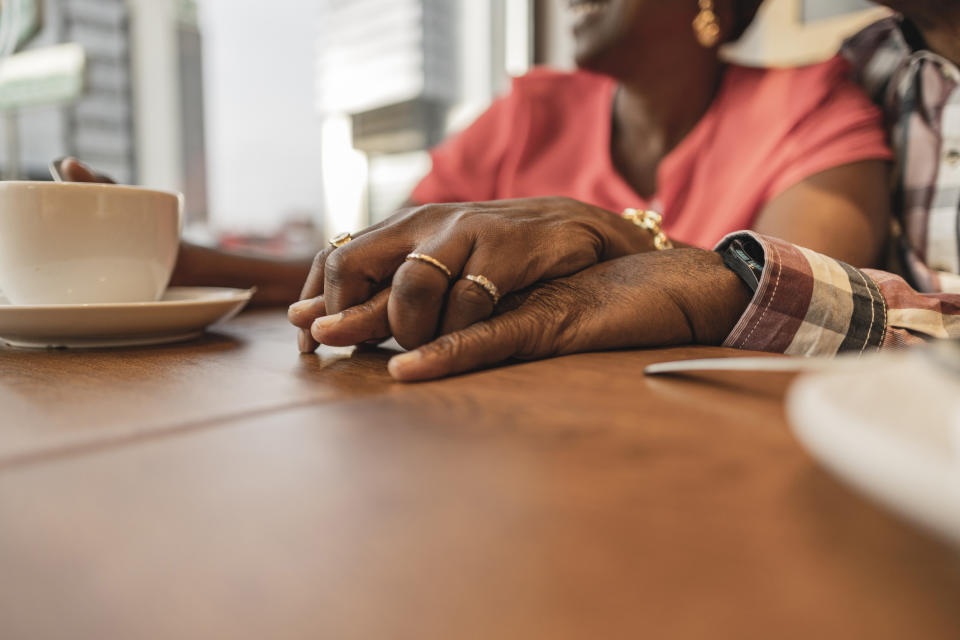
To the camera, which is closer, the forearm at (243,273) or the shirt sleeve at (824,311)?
the shirt sleeve at (824,311)

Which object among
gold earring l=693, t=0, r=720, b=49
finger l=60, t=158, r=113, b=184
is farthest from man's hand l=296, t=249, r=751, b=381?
gold earring l=693, t=0, r=720, b=49

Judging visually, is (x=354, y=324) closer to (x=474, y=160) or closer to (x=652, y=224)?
(x=652, y=224)

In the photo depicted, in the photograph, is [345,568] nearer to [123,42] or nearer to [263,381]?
[263,381]

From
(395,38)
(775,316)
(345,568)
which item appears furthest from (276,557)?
(395,38)

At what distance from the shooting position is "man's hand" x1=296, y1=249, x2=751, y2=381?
379mm

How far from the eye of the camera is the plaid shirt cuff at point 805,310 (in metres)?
0.44

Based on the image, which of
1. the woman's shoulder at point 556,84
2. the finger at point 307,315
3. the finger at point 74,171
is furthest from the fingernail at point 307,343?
the woman's shoulder at point 556,84

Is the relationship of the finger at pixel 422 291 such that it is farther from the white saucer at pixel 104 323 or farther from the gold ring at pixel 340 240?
the white saucer at pixel 104 323

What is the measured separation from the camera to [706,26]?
3.62 ft

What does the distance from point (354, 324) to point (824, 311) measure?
350 mm

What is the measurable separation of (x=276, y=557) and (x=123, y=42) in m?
2.69

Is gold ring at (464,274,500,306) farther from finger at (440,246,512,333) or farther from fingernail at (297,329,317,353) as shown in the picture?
fingernail at (297,329,317,353)

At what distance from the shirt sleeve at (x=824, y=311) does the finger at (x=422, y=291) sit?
221mm

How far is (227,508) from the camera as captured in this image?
0.60 ft
